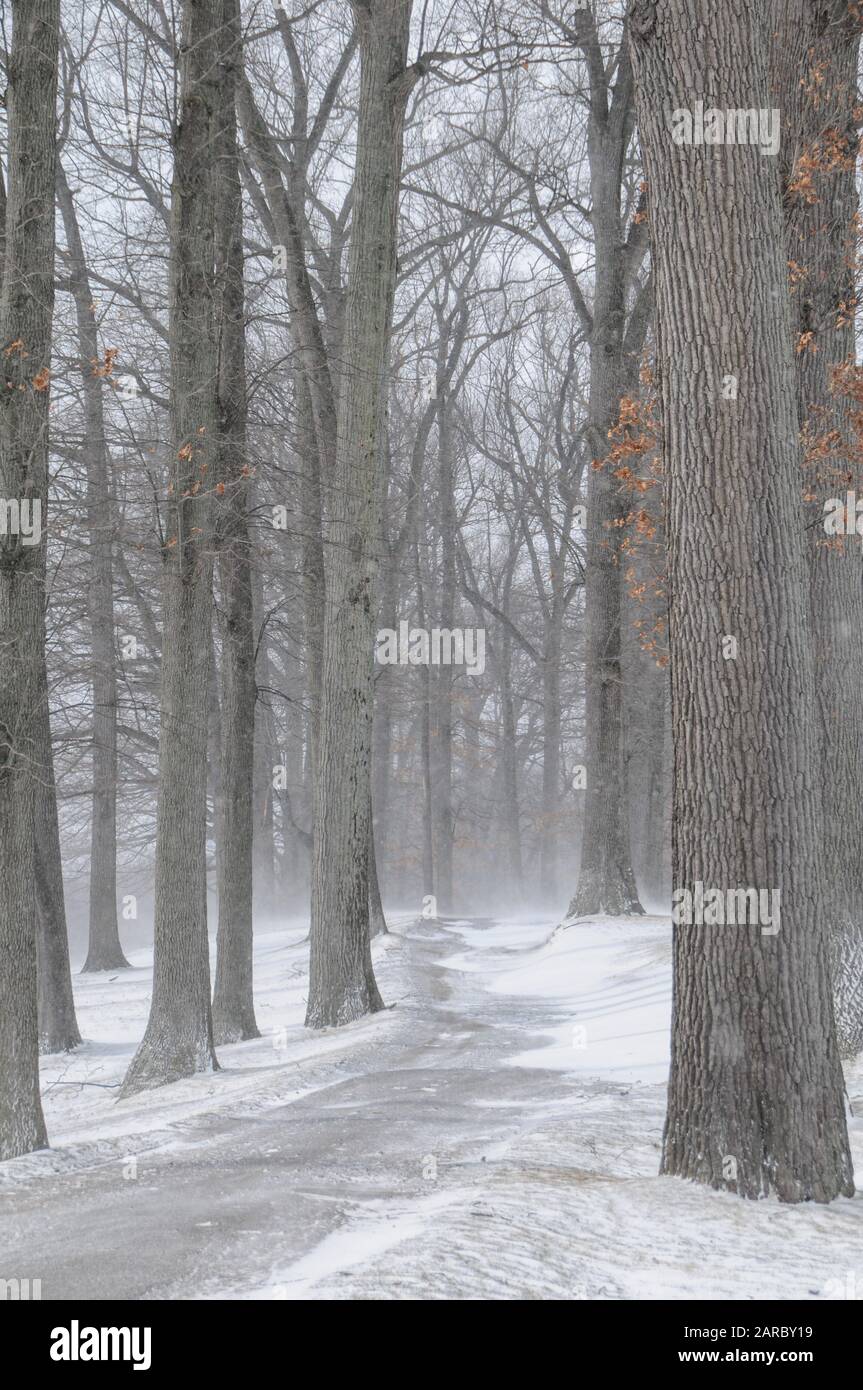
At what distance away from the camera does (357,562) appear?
1228cm

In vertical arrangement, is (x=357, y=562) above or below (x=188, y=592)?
above

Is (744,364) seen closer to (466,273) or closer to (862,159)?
(862,159)

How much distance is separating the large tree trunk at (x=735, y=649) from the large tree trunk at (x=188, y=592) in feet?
17.6

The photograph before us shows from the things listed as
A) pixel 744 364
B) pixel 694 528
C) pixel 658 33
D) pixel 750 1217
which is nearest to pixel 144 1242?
pixel 750 1217

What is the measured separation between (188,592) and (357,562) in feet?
7.46

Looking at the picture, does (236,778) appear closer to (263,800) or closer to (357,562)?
→ (357,562)

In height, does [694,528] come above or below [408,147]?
below

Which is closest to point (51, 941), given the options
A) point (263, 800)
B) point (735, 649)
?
point (735, 649)

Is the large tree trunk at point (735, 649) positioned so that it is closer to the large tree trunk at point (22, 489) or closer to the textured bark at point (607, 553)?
the large tree trunk at point (22, 489)

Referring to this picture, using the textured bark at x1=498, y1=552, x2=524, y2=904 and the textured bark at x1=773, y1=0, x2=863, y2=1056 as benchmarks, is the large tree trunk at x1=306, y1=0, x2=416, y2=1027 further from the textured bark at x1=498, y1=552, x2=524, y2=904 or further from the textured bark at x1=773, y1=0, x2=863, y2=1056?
the textured bark at x1=498, y1=552, x2=524, y2=904

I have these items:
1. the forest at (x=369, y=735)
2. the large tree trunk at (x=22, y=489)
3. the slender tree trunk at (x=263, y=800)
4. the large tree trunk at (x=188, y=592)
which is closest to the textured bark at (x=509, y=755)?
the slender tree trunk at (x=263, y=800)

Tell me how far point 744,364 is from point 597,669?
14577 millimetres

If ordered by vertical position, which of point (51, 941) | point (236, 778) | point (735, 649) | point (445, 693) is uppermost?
point (445, 693)
